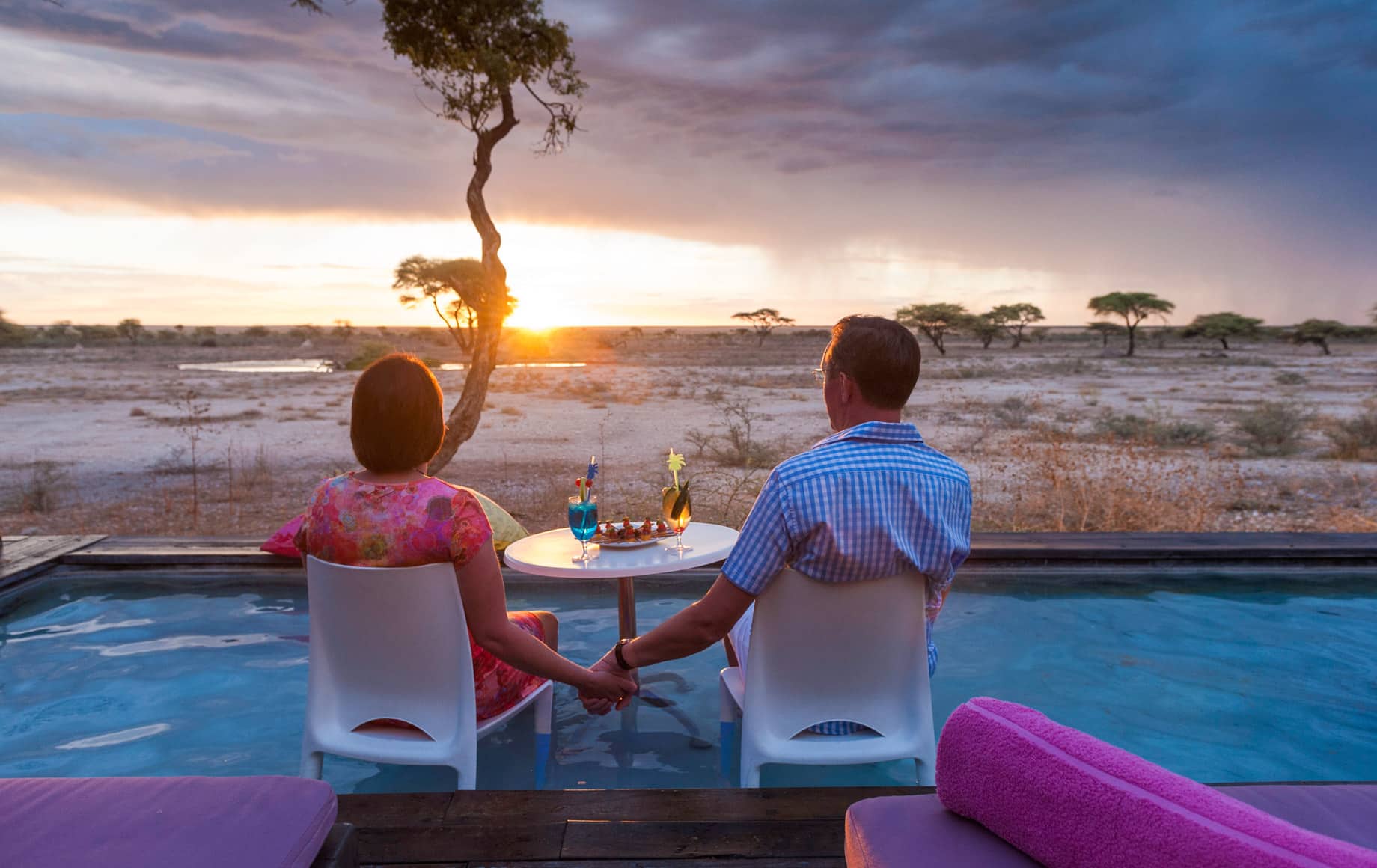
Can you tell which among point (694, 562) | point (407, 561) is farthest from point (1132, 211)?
point (407, 561)

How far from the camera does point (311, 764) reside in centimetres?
187

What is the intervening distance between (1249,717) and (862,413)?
2.53 meters

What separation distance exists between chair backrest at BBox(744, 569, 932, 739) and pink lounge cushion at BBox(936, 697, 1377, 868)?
64 cm

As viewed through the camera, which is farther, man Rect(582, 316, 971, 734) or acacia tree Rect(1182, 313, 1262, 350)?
acacia tree Rect(1182, 313, 1262, 350)

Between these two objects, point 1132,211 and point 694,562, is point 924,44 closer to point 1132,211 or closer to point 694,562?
point 1132,211

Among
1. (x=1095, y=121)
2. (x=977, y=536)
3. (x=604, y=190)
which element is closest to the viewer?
(x=977, y=536)

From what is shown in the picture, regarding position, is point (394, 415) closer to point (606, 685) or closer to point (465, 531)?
point (465, 531)

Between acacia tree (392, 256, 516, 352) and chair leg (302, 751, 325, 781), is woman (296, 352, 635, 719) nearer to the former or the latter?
chair leg (302, 751, 325, 781)

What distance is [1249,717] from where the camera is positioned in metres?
3.09

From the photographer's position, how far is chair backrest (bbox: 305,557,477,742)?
1701 millimetres

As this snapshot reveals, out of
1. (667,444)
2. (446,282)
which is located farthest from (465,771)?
(446,282)

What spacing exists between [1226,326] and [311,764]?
170ft

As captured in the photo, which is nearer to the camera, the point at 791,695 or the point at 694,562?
the point at 791,695

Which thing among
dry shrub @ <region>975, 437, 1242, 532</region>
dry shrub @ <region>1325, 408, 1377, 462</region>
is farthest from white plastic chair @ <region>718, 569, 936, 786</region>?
dry shrub @ <region>1325, 408, 1377, 462</region>
